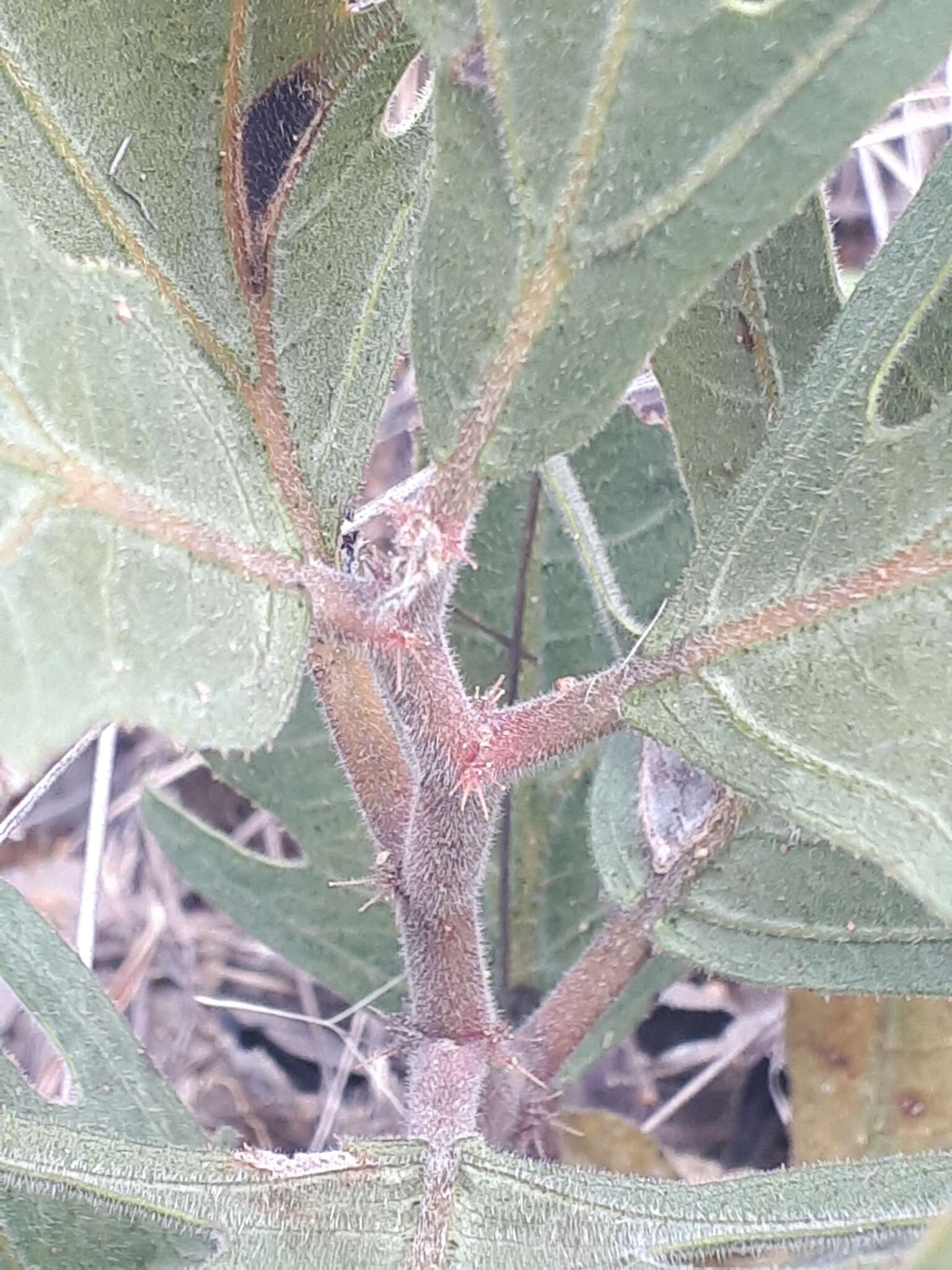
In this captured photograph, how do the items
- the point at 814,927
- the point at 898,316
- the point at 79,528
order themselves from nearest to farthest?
the point at 79,528
the point at 898,316
the point at 814,927

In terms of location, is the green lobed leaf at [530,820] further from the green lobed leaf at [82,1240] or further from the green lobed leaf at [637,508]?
the green lobed leaf at [82,1240]

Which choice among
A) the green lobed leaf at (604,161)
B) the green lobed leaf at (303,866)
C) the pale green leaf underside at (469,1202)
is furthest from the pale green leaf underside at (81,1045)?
the green lobed leaf at (604,161)

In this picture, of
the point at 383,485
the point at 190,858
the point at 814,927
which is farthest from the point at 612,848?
the point at 383,485

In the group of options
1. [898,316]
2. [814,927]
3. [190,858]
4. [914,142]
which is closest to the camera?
[898,316]

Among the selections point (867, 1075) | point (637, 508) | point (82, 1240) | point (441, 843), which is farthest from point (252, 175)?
point (867, 1075)

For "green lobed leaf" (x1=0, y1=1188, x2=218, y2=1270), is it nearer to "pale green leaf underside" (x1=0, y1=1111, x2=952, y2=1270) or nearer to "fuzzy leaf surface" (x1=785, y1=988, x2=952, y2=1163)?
"pale green leaf underside" (x1=0, y1=1111, x2=952, y2=1270)

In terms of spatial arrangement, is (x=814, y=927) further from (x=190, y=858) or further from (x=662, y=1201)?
(x=190, y=858)
